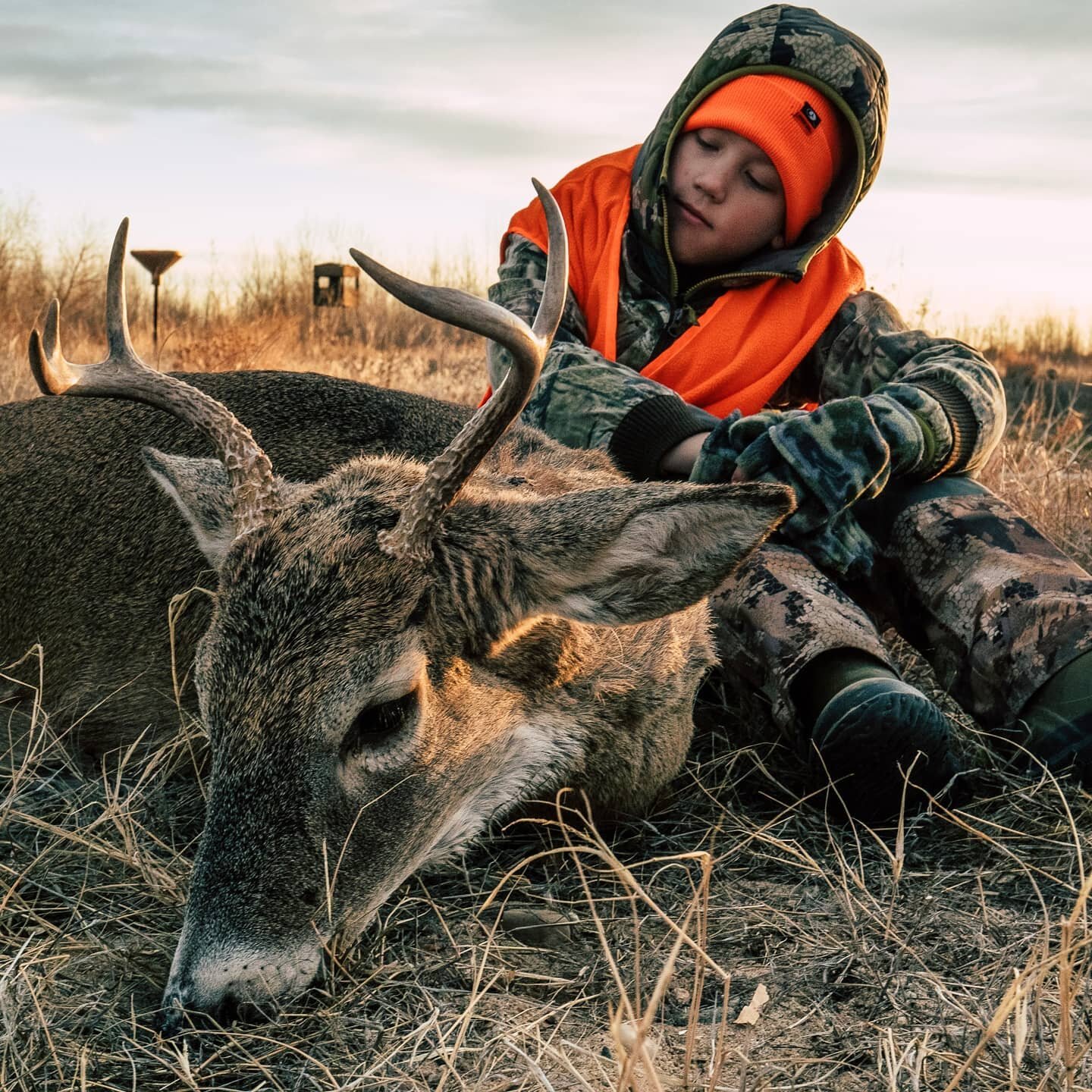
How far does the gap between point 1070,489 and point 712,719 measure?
3.65 metres

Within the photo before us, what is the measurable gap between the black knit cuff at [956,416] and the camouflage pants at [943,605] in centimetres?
12

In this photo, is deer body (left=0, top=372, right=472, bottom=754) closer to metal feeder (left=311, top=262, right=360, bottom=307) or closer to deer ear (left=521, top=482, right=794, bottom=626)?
deer ear (left=521, top=482, right=794, bottom=626)

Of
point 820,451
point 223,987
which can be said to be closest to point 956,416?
point 820,451

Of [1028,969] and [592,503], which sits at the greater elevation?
[592,503]

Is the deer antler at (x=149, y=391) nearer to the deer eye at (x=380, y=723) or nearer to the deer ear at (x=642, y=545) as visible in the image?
the deer eye at (x=380, y=723)

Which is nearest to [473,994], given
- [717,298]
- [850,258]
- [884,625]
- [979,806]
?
[979,806]

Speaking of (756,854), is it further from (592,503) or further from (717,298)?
(717,298)

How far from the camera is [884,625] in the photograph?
4.75 meters

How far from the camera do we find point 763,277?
5059 millimetres

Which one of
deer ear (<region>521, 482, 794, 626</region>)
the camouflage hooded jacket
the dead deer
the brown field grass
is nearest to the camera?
the brown field grass

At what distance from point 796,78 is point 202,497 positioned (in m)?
2.97

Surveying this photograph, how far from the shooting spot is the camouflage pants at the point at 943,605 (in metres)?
3.90

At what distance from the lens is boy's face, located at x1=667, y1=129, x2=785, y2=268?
16.1 feet

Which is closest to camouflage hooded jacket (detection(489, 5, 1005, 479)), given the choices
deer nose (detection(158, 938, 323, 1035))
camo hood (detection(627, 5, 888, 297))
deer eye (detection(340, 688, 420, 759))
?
camo hood (detection(627, 5, 888, 297))
